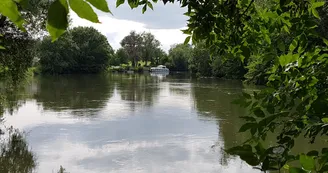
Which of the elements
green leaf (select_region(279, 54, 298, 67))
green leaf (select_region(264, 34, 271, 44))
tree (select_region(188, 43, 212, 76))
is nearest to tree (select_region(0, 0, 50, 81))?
green leaf (select_region(264, 34, 271, 44))

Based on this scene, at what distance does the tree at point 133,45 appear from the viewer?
83500mm

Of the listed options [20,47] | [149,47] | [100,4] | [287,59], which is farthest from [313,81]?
[149,47]

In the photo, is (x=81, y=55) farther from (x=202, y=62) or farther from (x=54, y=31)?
(x=54, y=31)

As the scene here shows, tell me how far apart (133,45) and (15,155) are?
77.0m

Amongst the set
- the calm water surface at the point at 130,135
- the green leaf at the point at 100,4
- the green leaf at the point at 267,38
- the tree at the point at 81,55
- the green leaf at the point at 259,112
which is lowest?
the calm water surface at the point at 130,135

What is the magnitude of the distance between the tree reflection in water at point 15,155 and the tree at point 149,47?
73.9 meters

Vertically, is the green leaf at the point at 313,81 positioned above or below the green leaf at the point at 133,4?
below

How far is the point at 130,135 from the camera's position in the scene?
11.6 m

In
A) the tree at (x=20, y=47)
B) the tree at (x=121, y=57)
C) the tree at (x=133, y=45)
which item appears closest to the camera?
the tree at (x=20, y=47)

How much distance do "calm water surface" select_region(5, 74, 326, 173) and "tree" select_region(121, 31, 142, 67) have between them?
65.8 meters

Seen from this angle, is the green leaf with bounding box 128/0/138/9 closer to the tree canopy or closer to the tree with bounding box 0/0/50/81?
the tree canopy

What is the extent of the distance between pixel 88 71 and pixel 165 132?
47.4m

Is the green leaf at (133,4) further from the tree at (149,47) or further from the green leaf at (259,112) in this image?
the tree at (149,47)

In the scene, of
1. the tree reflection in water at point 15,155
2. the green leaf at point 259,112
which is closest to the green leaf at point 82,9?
the green leaf at point 259,112
